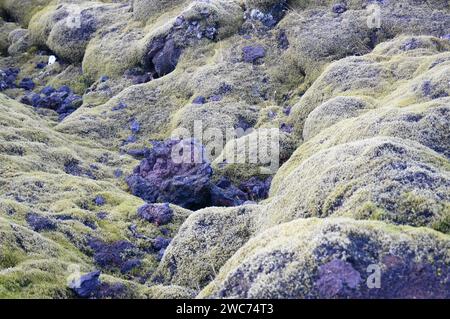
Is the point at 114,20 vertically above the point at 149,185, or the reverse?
the point at 114,20

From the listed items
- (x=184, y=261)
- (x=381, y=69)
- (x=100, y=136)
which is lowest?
(x=100, y=136)

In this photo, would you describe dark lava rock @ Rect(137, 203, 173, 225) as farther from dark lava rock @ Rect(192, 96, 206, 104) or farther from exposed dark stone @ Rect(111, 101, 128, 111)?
exposed dark stone @ Rect(111, 101, 128, 111)

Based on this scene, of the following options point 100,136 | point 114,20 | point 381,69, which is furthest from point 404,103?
point 114,20

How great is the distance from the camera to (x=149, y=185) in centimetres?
3372

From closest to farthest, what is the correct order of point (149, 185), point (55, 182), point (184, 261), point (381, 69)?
point (184, 261)
point (55, 182)
point (149, 185)
point (381, 69)

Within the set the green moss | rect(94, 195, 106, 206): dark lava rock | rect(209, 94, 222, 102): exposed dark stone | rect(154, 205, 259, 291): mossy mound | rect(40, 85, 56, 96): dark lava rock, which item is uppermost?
the green moss

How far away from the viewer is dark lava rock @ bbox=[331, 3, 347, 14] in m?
49.0

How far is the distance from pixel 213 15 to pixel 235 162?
21129 mm

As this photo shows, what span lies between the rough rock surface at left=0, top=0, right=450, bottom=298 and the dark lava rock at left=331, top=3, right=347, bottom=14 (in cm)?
19

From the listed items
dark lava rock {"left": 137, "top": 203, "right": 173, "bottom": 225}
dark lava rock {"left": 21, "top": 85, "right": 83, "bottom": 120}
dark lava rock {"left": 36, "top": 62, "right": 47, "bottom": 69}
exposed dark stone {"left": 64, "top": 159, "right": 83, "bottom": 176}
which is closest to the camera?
dark lava rock {"left": 137, "top": 203, "right": 173, "bottom": 225}

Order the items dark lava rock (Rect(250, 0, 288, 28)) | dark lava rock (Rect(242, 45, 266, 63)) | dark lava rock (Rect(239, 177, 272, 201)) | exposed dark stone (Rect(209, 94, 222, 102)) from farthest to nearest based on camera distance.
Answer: dark lava rock (Rect(250, 0, 288, 28))
dark lava rock (Rect(242, 45, 266, 63))
exposed dark stone (Rect(209, 94, 222, 102))
dark lava rock (Rect(239, 177, 272, 201))

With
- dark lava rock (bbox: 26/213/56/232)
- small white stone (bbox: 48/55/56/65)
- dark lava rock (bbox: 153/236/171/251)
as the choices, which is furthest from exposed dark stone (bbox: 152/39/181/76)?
dark lava rock (bbox: 26/213/56/232)

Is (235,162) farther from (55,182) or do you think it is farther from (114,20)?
(114,20)

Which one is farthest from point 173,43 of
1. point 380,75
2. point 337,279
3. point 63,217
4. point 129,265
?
point 337,279
